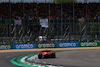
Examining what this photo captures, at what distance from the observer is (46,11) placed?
57031mm

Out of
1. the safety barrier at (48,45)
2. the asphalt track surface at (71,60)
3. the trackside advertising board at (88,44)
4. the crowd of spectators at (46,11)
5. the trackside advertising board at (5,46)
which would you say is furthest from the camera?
the crowd of spectators at (46,11)

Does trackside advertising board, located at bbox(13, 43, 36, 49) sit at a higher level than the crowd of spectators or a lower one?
lower

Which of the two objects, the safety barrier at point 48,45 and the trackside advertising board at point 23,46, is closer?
the safety barrier at point 48,45

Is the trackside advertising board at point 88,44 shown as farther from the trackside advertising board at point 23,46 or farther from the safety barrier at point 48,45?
the trackside advertising board at point 23,46

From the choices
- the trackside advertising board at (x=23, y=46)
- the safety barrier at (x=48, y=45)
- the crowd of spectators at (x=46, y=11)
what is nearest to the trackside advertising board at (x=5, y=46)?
the safety barrier at (x=48, y=45)

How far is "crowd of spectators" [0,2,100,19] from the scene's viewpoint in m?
54.7

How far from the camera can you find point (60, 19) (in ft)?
176

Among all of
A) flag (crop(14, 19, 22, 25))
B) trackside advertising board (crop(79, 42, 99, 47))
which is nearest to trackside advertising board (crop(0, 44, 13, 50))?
flag (crop(14, 19, 22, 25))

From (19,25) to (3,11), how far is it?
7090 millimetres

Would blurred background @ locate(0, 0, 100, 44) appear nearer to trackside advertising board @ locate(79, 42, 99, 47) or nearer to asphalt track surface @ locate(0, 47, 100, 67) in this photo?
trackside advertising board @ locate(79, 42, 99, 47)

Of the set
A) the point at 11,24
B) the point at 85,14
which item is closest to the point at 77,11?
the point at 85,14

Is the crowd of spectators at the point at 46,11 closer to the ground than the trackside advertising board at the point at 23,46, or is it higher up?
higher up

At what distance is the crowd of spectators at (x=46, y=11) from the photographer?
54725 millimetres

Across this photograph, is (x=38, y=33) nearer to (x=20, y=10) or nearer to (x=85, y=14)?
(x=20, y=10)
